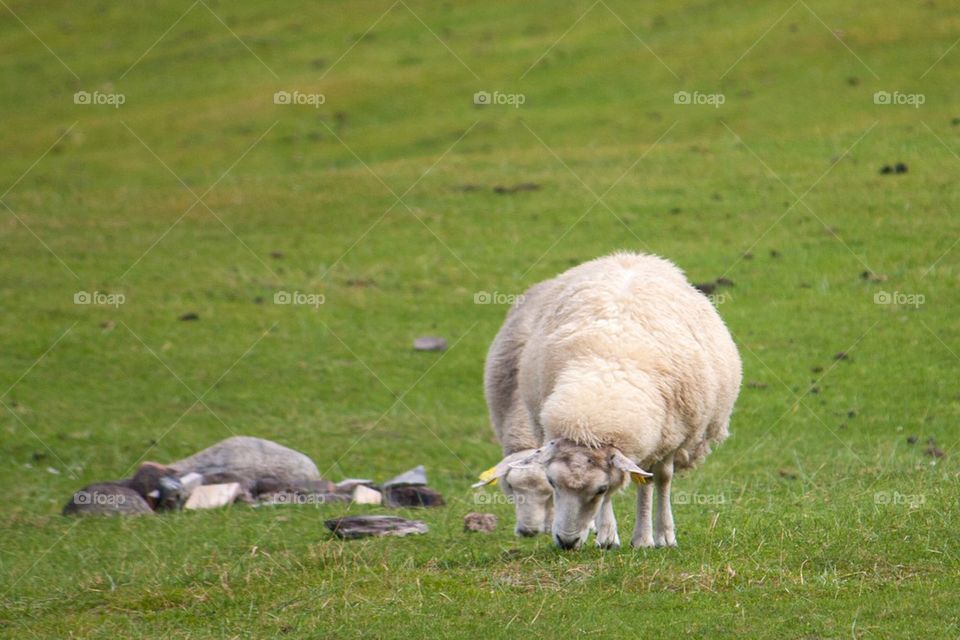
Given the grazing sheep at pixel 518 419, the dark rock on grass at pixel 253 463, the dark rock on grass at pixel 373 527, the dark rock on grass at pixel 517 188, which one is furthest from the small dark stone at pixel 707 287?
the dark rock on grass at pixel 373 527

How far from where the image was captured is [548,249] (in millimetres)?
23859

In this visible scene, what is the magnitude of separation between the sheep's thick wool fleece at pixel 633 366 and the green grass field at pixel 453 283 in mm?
836

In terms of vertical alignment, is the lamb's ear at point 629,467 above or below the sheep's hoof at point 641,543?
above

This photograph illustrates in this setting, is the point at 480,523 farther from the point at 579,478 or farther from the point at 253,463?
the point at 253,463

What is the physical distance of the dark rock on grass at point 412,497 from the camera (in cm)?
1338

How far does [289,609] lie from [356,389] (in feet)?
36.6

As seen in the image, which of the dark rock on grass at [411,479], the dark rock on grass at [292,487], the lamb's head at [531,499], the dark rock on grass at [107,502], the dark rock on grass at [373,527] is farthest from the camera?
the dark rock on grass at [292,487]

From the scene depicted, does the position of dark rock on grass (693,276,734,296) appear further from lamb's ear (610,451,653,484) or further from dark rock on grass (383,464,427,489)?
lamb's ear (610,451,653,484)

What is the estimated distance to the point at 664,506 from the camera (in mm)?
9711

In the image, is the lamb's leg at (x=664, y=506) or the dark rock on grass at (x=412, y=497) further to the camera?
the dark rock on grass at (x=412, y=497)

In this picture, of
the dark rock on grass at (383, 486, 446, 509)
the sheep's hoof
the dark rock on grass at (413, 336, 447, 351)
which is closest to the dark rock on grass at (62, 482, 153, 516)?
the dark rock on grass at (383, 486, 446, 509)

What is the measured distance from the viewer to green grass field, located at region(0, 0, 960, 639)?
8578mm

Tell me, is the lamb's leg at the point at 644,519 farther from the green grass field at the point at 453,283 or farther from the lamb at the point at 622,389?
the green grass field at the point at 453,283

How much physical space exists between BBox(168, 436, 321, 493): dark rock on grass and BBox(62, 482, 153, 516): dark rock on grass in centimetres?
87
